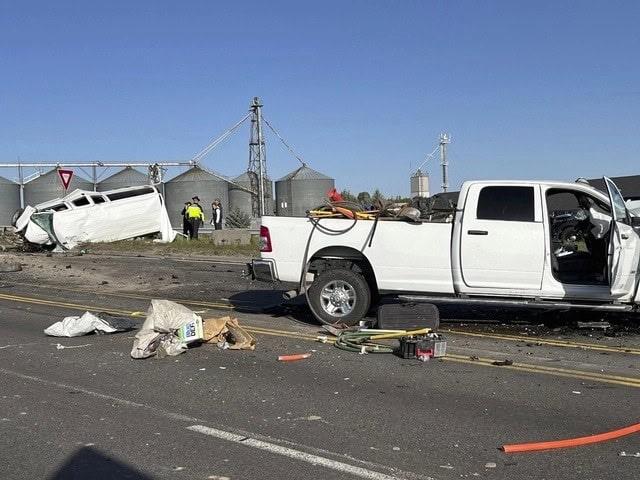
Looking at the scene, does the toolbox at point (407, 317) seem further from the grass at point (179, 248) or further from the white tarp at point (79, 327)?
the grass at point (179, 248)

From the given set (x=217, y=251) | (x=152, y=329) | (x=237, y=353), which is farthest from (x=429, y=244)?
(x=217, y=251)

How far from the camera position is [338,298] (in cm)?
973

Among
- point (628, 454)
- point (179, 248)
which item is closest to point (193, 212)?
point (179, 248)

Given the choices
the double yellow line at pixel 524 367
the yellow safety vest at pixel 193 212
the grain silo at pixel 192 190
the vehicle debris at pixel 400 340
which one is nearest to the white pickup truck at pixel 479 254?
the double yellow line at pixel 524 367

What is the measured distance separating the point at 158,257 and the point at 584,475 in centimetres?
1896

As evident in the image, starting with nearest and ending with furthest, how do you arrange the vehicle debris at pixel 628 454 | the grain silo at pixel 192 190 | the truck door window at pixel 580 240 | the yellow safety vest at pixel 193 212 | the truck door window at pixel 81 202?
1. the vehicle debris at pixel 628 454
2. the truck door window at pixel 580 240
3. the truck door window at pixel 81 202
4. the yellow safety vest at pixel 193 212
5. the grain silo at pixel 192 190

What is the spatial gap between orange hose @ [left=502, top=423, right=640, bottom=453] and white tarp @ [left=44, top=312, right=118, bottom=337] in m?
6.27

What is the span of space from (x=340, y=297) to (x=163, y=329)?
262cm

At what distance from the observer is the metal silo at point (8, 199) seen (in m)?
38.4

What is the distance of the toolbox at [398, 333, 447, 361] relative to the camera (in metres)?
7.76

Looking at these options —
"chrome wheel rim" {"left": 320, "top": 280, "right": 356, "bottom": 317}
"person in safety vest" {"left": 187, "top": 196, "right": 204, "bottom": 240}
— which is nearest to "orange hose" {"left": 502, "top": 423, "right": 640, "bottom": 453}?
"chrome wheel rim" {"left": 320, "top": 280, "right": 356, "bottom": 317}

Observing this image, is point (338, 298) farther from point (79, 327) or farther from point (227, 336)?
point (79, 327)

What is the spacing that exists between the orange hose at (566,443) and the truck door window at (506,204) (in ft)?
13.9

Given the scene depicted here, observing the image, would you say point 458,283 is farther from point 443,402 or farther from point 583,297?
point 443,402
